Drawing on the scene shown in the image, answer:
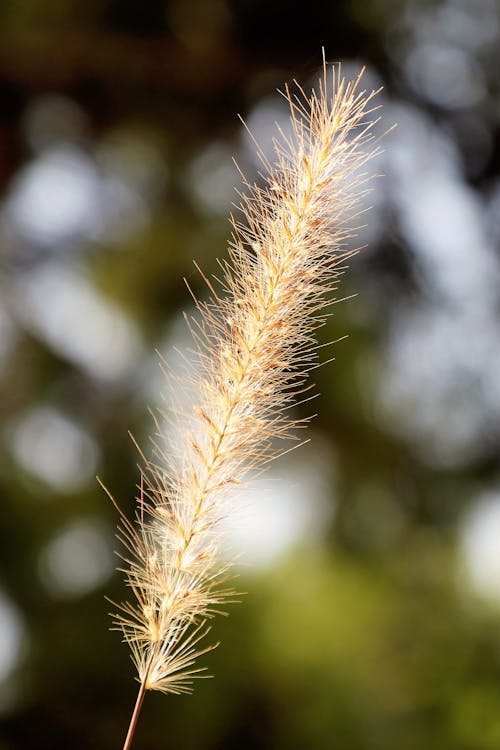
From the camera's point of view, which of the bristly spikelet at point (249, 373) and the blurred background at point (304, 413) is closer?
the bristly spikelet at point (249, 373)

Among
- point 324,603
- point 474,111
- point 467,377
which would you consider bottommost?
point 324,603

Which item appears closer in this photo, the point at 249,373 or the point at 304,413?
the point at 249,373

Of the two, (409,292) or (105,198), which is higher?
(105,198)

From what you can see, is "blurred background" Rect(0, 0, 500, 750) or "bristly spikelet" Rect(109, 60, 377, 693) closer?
"bristly spikelet" Rect(109, 60, 377, 693)

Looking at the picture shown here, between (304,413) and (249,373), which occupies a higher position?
(304,413)

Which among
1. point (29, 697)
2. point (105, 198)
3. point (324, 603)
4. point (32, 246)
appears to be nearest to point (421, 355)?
point (324, 603)

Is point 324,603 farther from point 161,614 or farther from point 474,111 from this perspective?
point 161,614

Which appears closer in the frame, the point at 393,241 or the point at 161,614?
the point at 161,614

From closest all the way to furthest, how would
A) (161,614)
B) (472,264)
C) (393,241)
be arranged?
(161,614), (393,241), (472,264)
